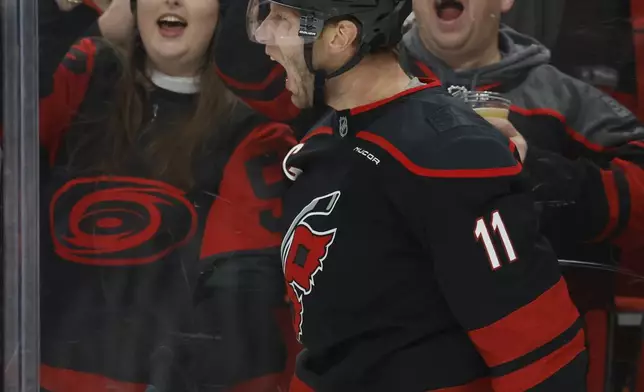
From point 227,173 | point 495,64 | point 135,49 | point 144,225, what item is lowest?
point 144,225

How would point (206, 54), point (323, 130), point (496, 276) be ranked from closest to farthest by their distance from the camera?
point (496, 276)
point (323, 130)
point (206, 54)

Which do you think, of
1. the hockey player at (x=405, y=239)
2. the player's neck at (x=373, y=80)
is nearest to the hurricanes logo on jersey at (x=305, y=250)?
the hockey player at (x=405, y=239)

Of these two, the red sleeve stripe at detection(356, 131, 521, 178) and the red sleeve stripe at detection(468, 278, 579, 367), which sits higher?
the red sleeve stripe at detection(356, 131, 521, 178)

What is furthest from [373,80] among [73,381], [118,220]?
[73,381]

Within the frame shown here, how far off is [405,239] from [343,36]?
0.85 feet

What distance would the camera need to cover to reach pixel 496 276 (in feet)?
2.68

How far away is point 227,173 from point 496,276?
535 millimetres

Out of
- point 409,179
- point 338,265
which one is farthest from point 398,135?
point 338,265

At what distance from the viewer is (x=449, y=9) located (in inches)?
42.8

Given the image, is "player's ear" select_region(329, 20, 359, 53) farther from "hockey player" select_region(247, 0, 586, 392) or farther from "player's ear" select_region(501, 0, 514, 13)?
"player's ear" select_region(501, 0, 514, 13)

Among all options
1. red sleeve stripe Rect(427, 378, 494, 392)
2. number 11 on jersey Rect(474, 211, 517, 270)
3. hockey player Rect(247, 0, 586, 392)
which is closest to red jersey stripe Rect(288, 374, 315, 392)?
hockey player Rect(247, 0, 586, 392)

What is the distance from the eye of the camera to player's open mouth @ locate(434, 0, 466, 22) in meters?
1.08

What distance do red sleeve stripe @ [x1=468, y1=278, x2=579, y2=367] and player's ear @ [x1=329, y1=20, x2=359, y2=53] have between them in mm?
373

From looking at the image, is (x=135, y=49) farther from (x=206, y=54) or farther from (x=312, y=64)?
(x=312, y=64)
